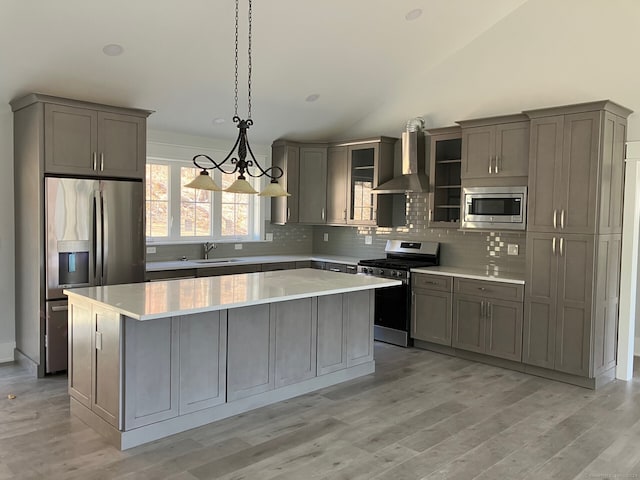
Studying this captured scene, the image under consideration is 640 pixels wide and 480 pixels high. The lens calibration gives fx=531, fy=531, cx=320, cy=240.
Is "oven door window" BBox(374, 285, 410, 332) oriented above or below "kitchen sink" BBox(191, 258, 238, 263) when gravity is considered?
below

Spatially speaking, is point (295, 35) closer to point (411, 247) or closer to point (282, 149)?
point (282, 149)

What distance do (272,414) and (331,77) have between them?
3.51 meters

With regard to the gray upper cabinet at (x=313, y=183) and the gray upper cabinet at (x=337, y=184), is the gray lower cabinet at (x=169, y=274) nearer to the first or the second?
the gray upper cabinet at (x=313, y=183)

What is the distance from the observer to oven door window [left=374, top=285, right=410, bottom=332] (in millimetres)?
5883

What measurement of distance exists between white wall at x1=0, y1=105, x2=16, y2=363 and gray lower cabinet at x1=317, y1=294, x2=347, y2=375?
9.84 feet

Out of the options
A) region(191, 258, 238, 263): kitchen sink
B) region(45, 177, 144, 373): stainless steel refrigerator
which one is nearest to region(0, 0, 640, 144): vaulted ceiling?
region(45, 177, 144, 373): stainless steel refrigerator

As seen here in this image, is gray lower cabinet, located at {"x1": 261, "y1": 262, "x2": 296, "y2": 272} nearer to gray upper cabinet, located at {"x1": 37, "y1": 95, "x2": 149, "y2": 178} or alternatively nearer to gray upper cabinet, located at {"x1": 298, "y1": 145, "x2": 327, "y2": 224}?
gray upper cabinet, located at {"x1": 298, "y1": 145, "x2": 327, "y2": 224}

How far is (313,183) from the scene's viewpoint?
703 centimetres

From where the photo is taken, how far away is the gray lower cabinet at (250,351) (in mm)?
3795

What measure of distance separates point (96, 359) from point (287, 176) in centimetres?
392

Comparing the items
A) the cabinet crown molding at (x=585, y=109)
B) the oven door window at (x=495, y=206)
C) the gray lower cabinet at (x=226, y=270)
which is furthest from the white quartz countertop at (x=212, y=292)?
the cabinet crown molding at (x=585, y=109)

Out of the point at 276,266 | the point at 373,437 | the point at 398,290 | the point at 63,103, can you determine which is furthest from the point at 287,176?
the point at 373,437

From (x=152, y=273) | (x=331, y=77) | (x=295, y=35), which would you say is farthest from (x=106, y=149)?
(x=331, y=77)

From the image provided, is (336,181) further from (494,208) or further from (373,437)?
(373,437)
